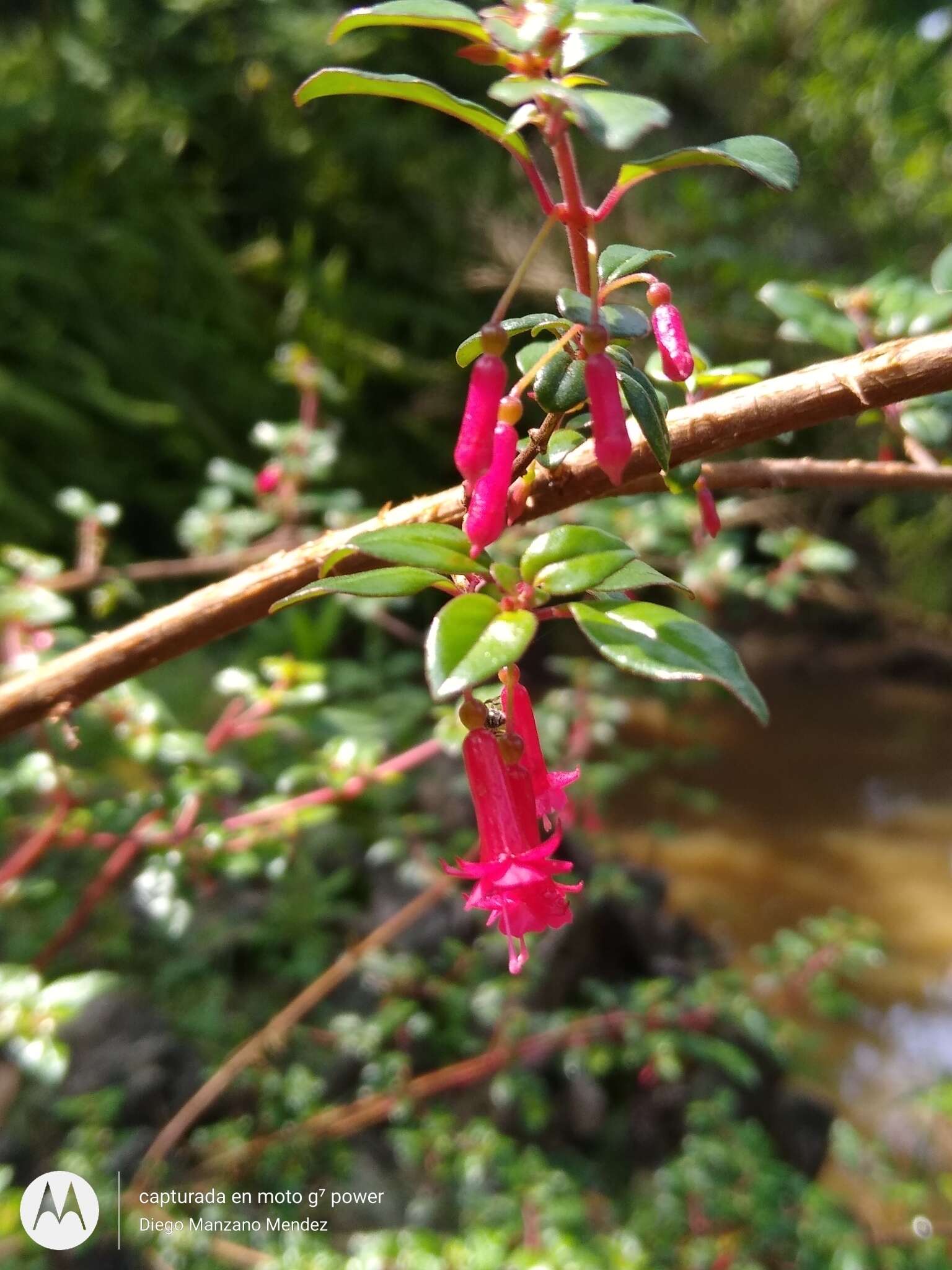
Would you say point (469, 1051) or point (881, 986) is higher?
point (469, 1051)

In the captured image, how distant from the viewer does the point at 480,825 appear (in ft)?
1.08

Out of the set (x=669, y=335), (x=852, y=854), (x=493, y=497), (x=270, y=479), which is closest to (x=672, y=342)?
(x=669, y=335)

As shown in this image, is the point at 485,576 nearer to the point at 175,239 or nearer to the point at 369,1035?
the point at 369,1035

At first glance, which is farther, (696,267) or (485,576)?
(696,267)

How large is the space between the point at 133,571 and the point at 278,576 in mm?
597

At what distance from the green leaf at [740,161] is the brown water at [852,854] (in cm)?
124

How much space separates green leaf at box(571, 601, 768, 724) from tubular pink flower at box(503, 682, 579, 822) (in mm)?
51

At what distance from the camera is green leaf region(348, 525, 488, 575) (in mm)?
259

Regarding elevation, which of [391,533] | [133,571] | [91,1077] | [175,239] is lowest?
[91,1077]

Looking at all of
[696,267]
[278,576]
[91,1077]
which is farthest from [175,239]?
→ [278,576]

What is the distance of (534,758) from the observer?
337mm

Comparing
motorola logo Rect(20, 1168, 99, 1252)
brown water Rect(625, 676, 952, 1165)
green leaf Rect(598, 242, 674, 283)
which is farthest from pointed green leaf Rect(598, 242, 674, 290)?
brown water Rect(625, 676, 952, 1165)

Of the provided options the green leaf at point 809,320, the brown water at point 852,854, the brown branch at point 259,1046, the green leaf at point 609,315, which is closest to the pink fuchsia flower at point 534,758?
the green leaf at point 609,315

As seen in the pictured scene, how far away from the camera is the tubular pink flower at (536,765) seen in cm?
31
